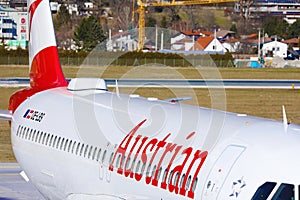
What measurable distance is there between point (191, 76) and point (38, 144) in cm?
5819

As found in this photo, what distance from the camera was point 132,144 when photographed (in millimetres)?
14414

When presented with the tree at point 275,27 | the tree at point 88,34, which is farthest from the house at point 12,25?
the tree at point 275,27

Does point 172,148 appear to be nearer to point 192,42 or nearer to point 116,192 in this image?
point 116,192

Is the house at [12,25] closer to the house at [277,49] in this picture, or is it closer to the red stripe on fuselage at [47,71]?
the house at [277,49]

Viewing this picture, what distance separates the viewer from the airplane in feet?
35.6

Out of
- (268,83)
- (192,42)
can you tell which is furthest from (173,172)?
(192,42)

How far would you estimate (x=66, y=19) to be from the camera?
6102 inches

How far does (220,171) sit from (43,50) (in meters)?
11.4

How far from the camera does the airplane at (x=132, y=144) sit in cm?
1086

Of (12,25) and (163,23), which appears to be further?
(163,23)

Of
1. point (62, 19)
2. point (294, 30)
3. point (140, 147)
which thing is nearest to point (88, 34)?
point (62, 19)

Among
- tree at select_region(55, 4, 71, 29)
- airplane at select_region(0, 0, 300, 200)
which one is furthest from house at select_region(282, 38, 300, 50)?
airplane at select_region(0, 0, 300, 200)

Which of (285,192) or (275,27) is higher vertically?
(285,192)

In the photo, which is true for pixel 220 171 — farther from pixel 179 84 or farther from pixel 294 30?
pixel 294 30
